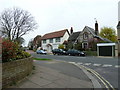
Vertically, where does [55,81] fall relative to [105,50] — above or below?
below

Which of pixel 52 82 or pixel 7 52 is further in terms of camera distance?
pixel 52 82

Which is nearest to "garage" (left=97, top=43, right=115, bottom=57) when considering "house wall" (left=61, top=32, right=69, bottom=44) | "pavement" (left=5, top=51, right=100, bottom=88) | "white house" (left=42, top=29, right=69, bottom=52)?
"house wall" (left=61, top=32, right=69, bottom=44)

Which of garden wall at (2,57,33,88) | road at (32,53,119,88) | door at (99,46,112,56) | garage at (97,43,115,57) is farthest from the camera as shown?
door at (99,46,112,56)

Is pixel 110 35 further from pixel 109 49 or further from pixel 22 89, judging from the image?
pixel 22 89

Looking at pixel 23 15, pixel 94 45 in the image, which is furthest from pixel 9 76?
pixel 23 15

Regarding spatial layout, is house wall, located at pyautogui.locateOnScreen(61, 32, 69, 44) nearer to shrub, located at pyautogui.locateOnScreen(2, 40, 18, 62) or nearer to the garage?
the garage

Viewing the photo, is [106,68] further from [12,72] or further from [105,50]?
[105,50]

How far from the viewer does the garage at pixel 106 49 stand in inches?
920

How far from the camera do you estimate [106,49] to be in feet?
79.7

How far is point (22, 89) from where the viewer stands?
4250mm

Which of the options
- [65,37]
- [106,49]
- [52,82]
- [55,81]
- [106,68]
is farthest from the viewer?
[65,37]

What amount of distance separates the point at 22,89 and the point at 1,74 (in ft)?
3.32

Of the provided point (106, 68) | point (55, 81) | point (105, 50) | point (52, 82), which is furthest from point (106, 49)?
point (52, 82)

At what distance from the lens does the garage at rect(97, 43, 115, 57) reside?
2338cm
